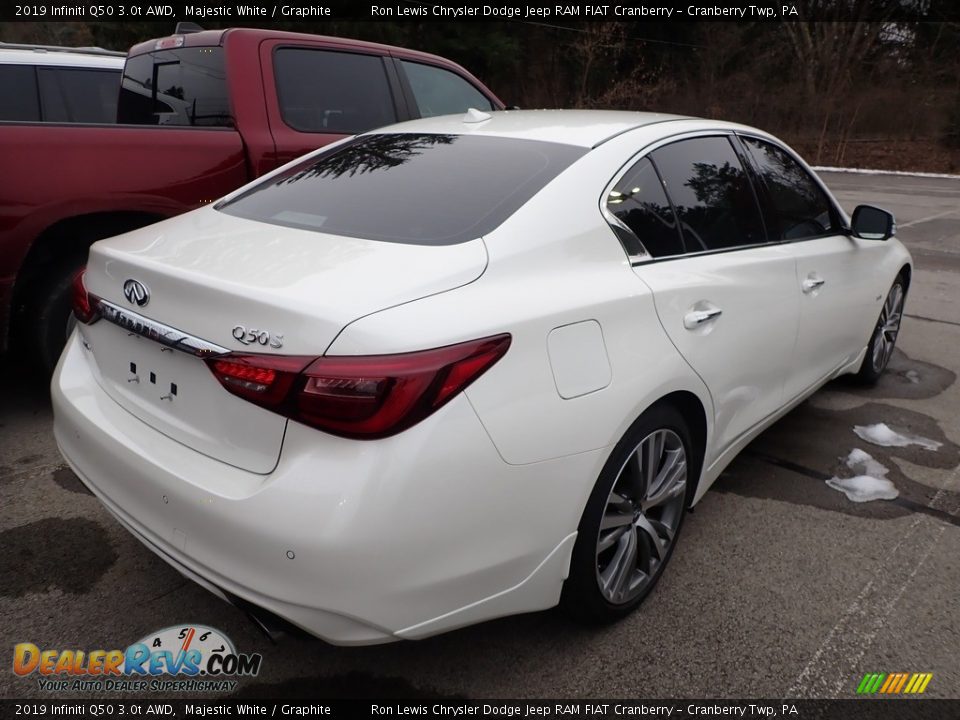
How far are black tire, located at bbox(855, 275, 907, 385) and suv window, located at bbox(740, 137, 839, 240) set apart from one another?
39.0 inches

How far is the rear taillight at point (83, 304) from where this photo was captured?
2.21m

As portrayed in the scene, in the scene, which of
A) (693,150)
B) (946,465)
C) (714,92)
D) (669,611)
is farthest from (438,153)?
(714,92)

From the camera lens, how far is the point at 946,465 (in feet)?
11.4

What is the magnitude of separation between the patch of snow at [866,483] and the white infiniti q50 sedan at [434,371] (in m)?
0.72

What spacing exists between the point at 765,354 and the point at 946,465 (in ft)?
4.64

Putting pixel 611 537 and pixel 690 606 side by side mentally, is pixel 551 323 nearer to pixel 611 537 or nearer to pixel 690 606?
pixel 611 537

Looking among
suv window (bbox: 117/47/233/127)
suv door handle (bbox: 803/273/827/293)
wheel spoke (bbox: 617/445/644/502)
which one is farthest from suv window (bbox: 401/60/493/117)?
wheel spoke (bbox: 617/445/644/502)

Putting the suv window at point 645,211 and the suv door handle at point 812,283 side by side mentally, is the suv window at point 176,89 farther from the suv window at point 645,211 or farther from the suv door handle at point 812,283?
the suv door handle at point 812,283

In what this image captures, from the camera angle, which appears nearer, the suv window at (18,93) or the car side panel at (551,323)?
the car side panel at (551,323)

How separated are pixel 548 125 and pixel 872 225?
6.44 ft

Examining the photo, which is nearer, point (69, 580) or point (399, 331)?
point (399, 331)

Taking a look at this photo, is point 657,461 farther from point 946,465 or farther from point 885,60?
point 885,60

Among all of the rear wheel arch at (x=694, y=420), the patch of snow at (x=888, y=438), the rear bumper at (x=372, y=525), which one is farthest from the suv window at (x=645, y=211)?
the patch of snow at (x=888, y=438)

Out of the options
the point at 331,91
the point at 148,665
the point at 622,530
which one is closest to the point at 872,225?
the point at 622,530
